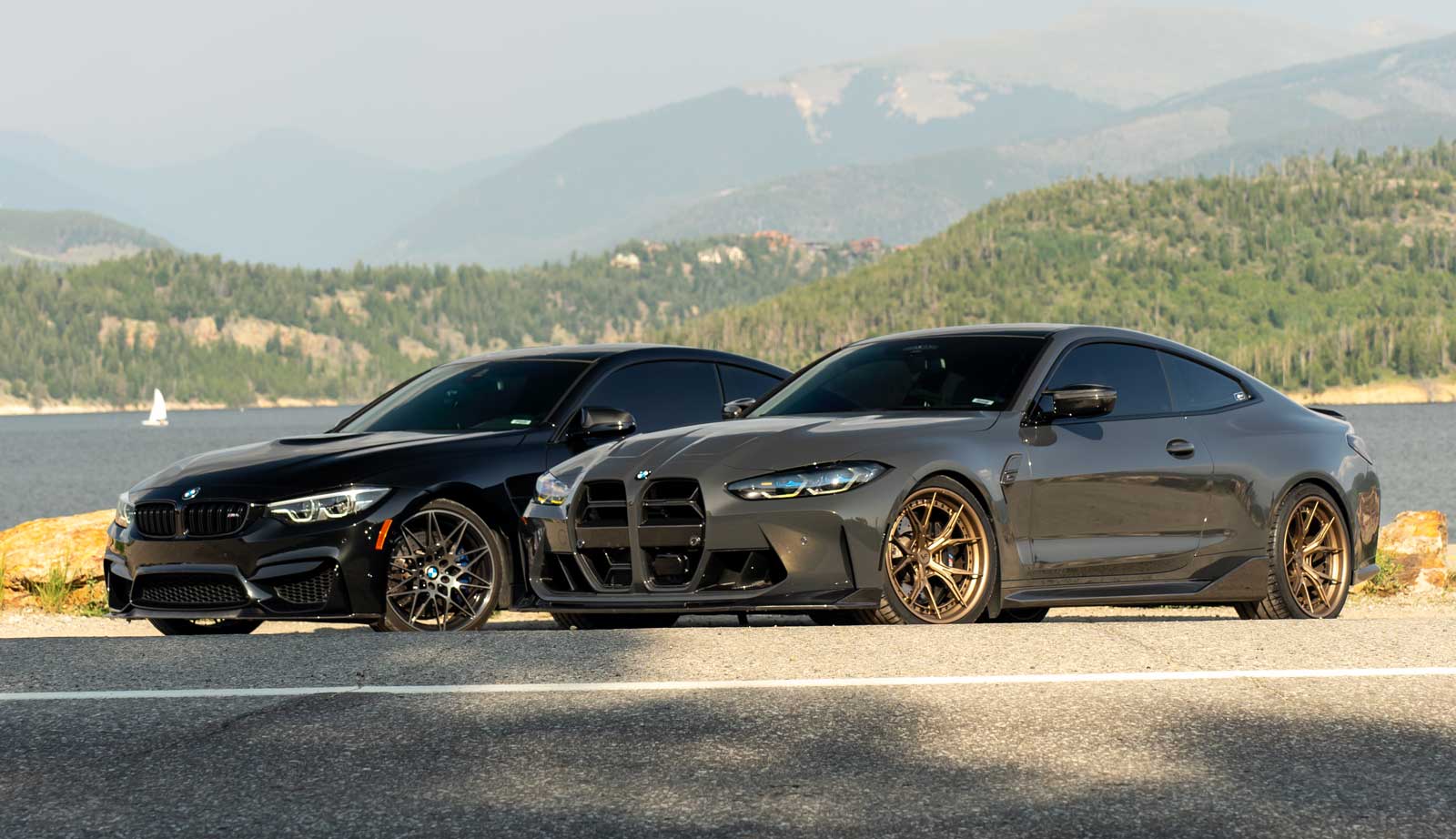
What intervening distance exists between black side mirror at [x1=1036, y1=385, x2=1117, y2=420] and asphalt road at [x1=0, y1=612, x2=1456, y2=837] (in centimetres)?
110

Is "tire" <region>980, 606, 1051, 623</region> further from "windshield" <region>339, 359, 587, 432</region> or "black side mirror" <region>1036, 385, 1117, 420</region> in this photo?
"windshield" <region>339, 359, 587, 432</region>

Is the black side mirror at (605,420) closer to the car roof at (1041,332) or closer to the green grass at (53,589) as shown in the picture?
the car roof at (1041,332)

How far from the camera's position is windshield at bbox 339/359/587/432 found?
10.6 metres

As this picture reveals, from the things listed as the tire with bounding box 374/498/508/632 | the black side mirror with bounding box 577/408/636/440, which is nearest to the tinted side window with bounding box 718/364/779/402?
the black side mirror with bounding box 577/408/636/440

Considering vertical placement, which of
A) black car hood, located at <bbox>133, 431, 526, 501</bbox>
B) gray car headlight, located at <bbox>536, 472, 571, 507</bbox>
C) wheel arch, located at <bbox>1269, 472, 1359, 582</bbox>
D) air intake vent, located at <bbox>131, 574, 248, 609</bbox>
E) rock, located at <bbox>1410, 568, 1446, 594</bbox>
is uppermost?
black car hood, located at <bbox>133, 431, 526, 501</bbox>

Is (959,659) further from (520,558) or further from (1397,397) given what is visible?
(1397,397)

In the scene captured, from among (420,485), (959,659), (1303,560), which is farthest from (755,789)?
(1303,560)

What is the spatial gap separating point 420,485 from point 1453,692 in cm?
512

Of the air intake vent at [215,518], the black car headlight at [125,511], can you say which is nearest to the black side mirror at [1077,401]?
the air intake vent at [215,518]

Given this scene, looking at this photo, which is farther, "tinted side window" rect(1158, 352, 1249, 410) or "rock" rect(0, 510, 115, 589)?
"rock" rect(0, 510, 115, 589)

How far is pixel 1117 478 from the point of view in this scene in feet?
30.3

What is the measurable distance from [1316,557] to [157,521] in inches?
244

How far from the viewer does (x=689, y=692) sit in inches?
267

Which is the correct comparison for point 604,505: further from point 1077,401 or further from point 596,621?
point 1077,401
